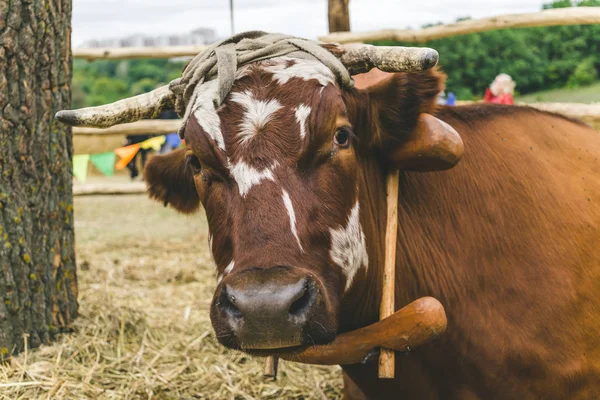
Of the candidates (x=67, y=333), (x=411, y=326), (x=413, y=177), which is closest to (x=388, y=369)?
(x=411, y=326)

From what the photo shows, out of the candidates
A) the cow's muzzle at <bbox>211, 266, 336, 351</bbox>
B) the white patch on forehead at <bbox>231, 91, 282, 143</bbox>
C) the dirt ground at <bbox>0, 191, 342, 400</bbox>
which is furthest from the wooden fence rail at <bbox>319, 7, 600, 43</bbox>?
the cow's muzzle at <bbox>211, 266, 336, 351</bbox>

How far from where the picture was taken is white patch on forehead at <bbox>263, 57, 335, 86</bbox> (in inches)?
88.7

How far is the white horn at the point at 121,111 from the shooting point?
2.46m

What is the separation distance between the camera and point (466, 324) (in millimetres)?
2480

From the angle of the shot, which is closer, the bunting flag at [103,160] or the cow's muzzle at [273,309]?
the cow's muzzle at [273,309]

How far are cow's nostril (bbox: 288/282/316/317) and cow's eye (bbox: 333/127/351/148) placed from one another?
546mm

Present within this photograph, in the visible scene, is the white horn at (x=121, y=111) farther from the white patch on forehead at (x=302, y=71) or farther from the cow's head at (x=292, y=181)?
the white patch on forehead at (x=302, y=71)

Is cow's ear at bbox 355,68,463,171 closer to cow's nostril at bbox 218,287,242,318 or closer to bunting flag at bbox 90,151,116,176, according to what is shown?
cow's nostril at bbox 218,287,242,318

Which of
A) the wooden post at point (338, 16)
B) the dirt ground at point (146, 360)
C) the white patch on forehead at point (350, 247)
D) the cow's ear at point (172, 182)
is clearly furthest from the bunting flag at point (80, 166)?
the white patch on forehead at point (350, 247)

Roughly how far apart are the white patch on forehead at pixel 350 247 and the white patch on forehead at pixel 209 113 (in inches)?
19.0

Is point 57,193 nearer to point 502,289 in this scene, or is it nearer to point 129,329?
point 129,329

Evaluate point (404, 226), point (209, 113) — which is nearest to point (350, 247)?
point (404, 226)

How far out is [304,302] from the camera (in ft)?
6.30

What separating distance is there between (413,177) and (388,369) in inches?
30.3
